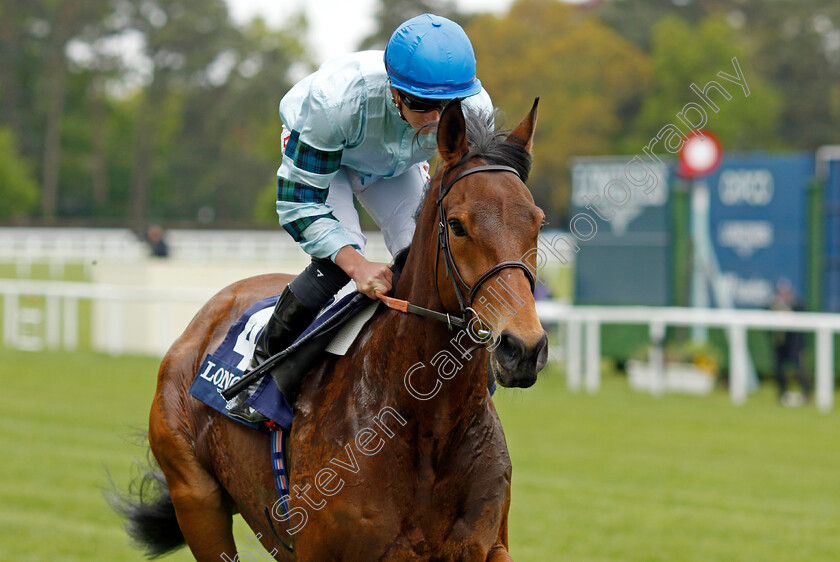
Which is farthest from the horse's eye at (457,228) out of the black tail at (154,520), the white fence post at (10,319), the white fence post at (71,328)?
the white fence post at (10,319)

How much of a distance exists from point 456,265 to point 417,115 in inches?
22.4

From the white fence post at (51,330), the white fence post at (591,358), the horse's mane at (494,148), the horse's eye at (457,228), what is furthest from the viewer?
the white fence post at (51,330)

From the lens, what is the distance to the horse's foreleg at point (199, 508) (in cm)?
396

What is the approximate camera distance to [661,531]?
239 inches

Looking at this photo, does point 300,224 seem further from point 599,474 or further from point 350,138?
point 599,474

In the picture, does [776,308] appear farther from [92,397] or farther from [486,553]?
[486,553]

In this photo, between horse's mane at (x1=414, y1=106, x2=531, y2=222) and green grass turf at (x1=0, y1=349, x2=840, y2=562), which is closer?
horse's mane at (x1=414, y1=106, x2=531, y2=222)

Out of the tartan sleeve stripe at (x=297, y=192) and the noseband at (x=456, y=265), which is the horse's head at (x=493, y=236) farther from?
the tartan sleeve stripe at (x=297, y=192)

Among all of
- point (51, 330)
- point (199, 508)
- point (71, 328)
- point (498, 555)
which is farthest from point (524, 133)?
point (71, 328)

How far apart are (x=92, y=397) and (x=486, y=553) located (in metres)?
8.51

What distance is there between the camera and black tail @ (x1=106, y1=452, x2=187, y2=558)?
4.32 m

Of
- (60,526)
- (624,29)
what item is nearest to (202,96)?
(624,29)

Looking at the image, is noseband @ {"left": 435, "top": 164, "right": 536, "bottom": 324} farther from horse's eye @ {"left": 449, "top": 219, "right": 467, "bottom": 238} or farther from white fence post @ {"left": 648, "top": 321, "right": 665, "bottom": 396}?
white fence post @ {"left": 648, "top": 321, "right": 665, "bottom": 396}

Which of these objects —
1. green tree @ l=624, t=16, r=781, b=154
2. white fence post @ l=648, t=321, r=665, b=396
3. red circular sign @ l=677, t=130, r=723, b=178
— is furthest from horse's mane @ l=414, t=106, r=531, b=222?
green tree @ l=624, t=16, r=781, b=154
